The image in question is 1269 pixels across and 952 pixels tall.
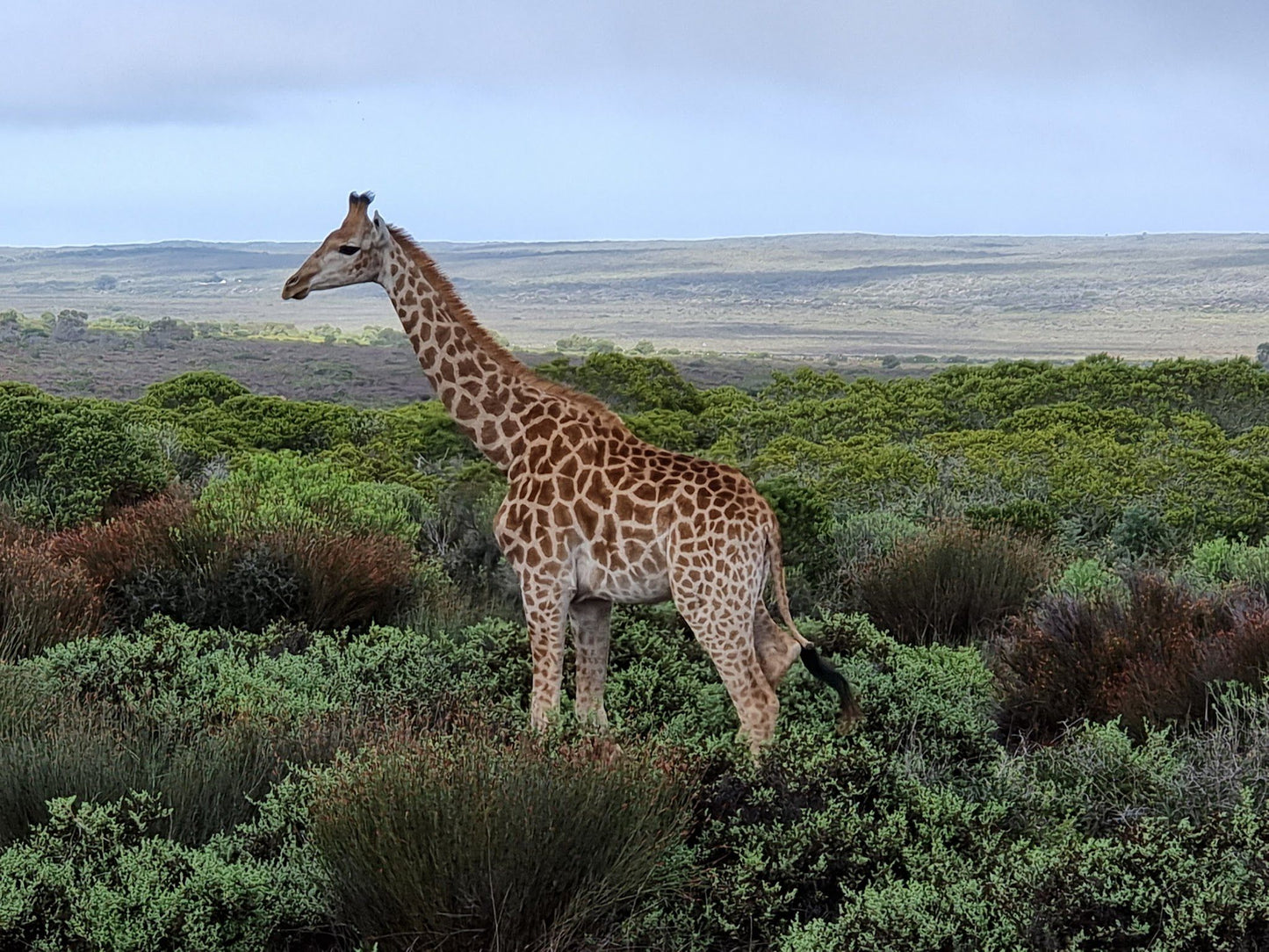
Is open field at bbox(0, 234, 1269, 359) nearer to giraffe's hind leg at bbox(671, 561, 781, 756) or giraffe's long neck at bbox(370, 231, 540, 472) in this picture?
giraffe's long neck at bbox(370, 231, 540, 472)

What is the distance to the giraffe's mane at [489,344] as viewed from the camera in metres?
6.26

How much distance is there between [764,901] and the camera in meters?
4.84

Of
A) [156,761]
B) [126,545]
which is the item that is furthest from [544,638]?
[126,545]

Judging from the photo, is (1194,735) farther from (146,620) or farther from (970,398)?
(970,398)

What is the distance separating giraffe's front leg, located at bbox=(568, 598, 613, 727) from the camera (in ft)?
20.3

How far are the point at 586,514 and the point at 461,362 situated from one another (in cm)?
101

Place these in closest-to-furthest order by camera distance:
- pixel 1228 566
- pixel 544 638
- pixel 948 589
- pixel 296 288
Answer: pixel 544 638 → pixel 296 288 → pixel 948 589 → pixel 1228 566

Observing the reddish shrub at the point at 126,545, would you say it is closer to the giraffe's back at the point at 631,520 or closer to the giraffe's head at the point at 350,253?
the giraffe's head at the point at 350,253

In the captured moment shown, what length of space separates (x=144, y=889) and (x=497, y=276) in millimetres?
73688

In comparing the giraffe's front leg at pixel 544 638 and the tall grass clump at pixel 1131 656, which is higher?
the giraffe's front leg at pixel 544 638

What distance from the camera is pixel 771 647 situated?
608 cm

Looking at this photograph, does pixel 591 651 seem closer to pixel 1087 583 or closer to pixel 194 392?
pixel 1087 583

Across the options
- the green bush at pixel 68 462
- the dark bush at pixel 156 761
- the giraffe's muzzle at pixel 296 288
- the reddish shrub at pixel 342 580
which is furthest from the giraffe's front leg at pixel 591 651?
the green bush at pixel 68 462

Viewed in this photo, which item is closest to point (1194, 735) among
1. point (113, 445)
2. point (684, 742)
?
point (684, 742)
